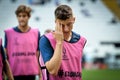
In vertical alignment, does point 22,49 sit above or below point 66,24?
below

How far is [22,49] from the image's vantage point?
22.6 feet

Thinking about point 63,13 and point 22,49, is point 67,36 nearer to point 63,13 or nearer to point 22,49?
point 63,13

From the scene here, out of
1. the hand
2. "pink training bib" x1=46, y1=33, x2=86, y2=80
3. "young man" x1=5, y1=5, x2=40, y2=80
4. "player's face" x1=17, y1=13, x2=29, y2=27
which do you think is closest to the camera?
the hand

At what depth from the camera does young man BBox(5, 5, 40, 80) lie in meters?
6.80

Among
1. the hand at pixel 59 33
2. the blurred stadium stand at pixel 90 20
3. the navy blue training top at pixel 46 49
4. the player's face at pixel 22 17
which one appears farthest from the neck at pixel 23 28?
the blurred stadium stand at pixel 90 20

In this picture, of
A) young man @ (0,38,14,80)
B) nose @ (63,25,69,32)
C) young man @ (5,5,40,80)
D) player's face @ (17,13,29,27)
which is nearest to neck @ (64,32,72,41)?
nose @ (63,25,69,32)

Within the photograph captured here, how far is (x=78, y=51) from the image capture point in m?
4.15

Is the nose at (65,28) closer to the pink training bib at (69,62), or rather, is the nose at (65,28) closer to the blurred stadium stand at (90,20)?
the pink training bib at (69,62)

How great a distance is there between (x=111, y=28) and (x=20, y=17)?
12953mm

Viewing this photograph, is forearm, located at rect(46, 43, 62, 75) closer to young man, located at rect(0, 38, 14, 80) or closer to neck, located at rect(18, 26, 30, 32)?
young man, located at rect(0, 38, 14, 80)

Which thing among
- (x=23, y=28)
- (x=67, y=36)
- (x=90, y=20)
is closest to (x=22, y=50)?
(x=23, y=28)

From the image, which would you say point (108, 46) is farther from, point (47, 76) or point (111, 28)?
point (47, 76)

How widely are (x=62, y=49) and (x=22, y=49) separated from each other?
9.52 feet

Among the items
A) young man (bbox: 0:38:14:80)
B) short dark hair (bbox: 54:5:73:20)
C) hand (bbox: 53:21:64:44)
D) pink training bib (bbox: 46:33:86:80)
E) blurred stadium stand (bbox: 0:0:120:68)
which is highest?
short dark hair (bbox: 54:5:73:20)
